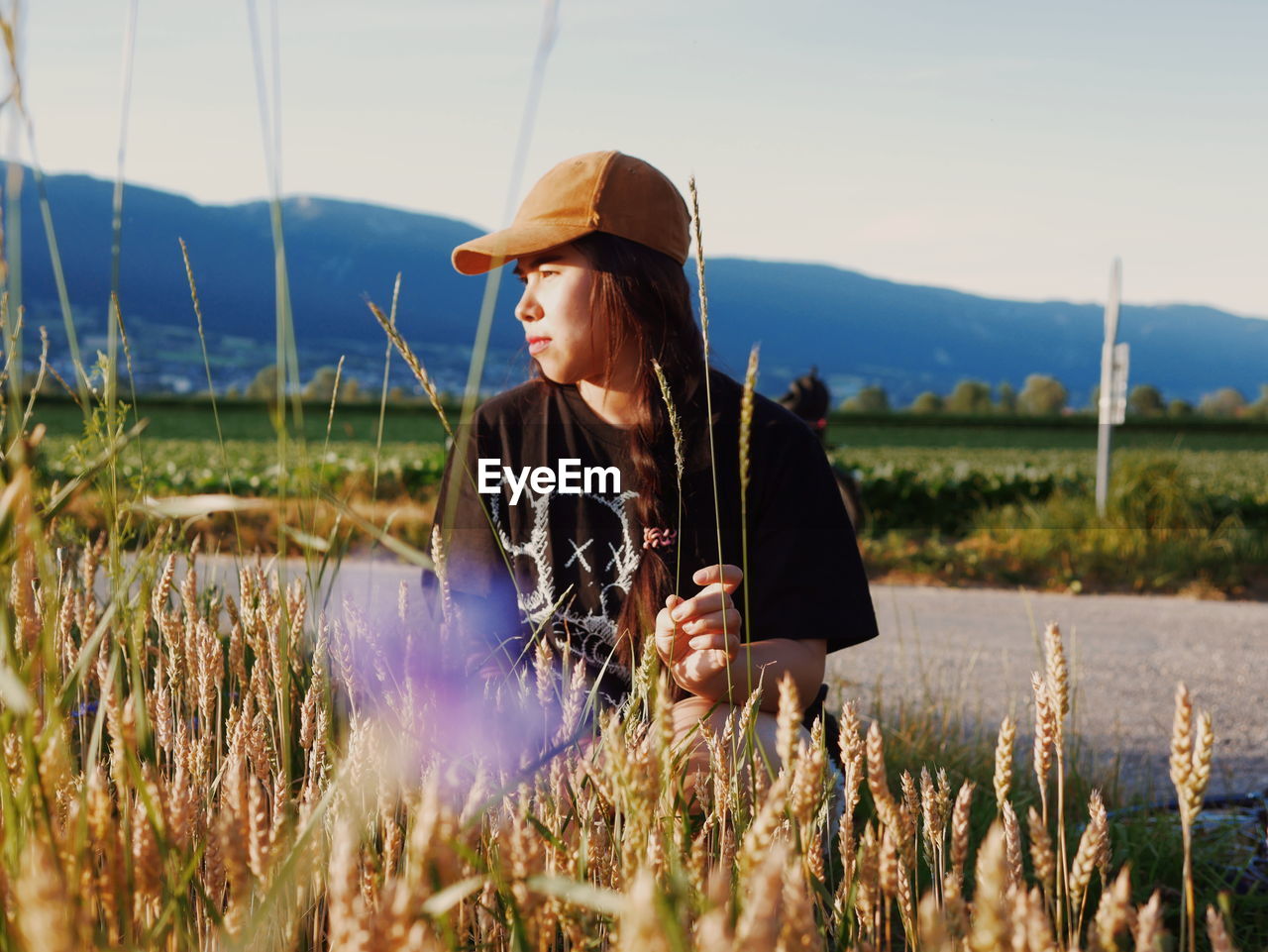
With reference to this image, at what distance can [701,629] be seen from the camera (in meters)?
1.59

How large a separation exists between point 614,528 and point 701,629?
840mm

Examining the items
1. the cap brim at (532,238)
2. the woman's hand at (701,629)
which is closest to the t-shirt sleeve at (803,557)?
the woman's hand at (701,629)

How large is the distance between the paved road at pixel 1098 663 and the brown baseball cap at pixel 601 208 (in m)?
1.20

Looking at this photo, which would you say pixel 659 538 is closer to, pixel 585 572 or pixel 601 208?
pixel 585 572

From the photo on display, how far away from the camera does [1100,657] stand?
590 centimetres

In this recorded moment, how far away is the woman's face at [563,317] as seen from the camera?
2221mm

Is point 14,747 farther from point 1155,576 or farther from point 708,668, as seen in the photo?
Answer: point 1155,576

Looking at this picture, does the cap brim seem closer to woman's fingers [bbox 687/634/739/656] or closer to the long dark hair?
the long dark hair

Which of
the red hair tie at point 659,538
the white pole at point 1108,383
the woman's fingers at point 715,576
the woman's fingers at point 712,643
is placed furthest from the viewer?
the white pole at point 1108,383

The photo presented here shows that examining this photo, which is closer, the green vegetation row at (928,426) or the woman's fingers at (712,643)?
the woman's fingers at (712,643)

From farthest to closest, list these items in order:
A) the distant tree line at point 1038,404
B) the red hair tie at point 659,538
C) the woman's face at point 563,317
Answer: the distant tree line at point 1038,404 → the woman's face at point 563,317 → the red hair tie at point 659,538

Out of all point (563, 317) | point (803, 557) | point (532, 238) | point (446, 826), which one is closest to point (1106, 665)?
point (803, 557)

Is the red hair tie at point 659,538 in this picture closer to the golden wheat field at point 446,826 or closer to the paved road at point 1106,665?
the golden wheat field at point 446,826

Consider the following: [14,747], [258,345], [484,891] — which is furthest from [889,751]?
[258,345]
